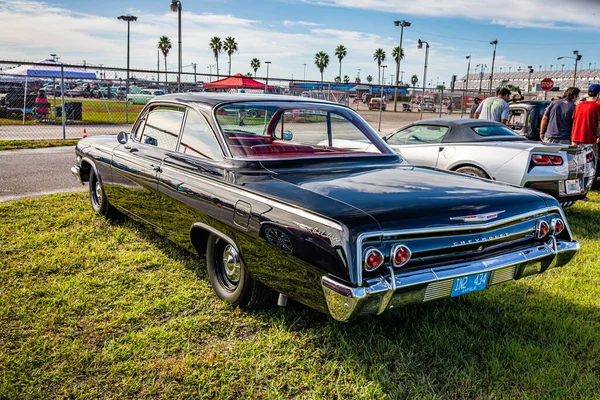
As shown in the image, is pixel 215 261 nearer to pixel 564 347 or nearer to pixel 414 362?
pixel 414 362

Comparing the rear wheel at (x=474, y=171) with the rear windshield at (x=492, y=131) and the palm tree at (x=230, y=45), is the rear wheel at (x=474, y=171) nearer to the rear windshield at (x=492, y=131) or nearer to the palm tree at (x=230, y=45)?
the rear windshield at (x=492, y=131)

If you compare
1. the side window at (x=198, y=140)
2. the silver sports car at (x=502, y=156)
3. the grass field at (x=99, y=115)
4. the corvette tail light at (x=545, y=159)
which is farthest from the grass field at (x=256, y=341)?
the grass field at (x=99, y=115)

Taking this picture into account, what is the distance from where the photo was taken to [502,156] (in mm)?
6277

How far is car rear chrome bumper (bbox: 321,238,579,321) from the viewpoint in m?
2.47

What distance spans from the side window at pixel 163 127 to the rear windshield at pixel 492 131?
4.43 metres

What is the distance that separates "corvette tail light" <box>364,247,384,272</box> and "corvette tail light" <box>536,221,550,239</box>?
1.28 meters

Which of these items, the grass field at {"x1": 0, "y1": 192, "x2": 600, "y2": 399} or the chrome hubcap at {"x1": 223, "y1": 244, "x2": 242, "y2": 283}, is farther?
the chrome hubcap at {"x1": 223, "y1": 244, "x2": 242, "y2": 283}

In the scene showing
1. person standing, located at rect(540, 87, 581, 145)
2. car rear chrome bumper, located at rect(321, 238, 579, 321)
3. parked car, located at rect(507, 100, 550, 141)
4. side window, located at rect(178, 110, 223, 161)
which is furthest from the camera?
parked car, located at rect(507, 100, 550, 141)

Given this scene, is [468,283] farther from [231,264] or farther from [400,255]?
[231,264]

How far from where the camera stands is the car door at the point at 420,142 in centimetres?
710

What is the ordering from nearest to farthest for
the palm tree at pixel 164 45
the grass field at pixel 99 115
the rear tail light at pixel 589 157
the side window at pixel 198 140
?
the side window at pixel 198 140, the rear tail light at pixel 589 157, the grass field at pixel 99 115, the palm tree at pixel 164 45

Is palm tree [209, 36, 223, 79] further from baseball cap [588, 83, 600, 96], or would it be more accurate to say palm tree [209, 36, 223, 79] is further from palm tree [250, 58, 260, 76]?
baseball cap [588, 83, 600, 96]

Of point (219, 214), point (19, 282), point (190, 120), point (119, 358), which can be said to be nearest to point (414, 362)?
point (219, 214)

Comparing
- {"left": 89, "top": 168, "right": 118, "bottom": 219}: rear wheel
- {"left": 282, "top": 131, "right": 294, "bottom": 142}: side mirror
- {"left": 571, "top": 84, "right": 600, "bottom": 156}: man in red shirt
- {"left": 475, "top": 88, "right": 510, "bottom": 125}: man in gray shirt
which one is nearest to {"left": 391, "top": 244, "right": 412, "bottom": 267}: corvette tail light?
{"left": 282, "top": 131, "right": 294, "bottom": 142}: side mirror
